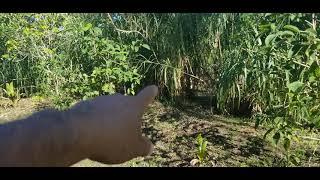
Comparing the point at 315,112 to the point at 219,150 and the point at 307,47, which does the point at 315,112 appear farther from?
the point at 219,150

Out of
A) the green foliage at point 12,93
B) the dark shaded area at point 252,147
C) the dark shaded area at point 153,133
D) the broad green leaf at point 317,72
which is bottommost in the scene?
the dark shaded area at point 252,147

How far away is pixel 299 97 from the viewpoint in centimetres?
194

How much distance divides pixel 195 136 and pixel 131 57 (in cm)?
118

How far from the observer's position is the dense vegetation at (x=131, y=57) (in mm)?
3893

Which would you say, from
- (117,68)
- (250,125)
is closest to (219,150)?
(250,125)

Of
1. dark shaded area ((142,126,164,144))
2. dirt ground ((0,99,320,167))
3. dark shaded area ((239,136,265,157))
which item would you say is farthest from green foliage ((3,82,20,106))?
→ dark shaded area ((239,136,265,157))

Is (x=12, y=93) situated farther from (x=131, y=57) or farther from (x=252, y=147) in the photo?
(x=252, y=147)

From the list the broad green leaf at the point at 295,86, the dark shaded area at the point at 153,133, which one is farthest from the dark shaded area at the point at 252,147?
the broad green leaf at the point at 295,86

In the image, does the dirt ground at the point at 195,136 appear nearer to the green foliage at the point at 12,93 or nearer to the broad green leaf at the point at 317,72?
the green foliage at the point at 12,93

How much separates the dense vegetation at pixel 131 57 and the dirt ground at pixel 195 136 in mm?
179

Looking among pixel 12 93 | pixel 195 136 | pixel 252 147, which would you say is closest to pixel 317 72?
pixel 252 147

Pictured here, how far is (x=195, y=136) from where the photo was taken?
376 cm

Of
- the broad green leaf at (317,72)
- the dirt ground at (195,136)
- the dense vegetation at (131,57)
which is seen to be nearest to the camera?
the broad green leaf at (317,72)
